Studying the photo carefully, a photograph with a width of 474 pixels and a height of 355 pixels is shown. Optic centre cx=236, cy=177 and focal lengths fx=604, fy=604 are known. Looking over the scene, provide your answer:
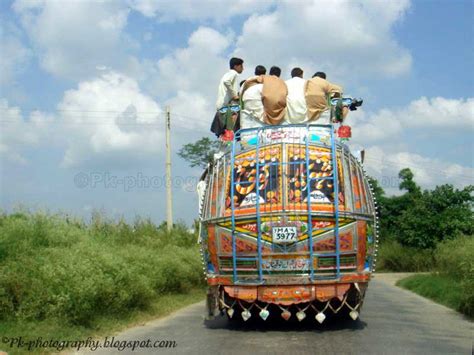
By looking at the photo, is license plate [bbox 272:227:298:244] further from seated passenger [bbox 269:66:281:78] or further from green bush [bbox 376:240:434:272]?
green bush [bbox 376:240:434:272]

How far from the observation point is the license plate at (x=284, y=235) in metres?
8.26

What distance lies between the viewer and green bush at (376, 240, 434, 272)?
31.5 meters

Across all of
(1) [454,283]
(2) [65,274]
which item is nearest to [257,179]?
(2) [65,274]

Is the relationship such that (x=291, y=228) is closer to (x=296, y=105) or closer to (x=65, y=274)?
(x=296, y=105)

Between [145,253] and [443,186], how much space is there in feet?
64.7

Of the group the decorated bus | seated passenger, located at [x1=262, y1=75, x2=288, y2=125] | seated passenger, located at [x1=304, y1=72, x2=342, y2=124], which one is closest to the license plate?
the decorated bus

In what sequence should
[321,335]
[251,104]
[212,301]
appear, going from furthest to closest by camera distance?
[251,104]
[212,301]
[321,335]

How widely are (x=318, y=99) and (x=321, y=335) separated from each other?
3710 millimetres

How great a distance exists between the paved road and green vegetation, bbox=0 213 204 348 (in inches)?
23.3

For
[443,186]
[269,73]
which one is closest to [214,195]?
[269,73]

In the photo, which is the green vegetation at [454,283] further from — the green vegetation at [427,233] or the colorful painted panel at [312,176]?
the colorful painted panel at [312,176]

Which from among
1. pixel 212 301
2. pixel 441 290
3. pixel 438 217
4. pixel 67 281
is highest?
pixel 438 217

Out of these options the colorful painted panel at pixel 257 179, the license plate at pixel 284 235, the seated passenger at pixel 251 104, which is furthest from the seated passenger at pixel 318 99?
the license plate at pixel 284 235

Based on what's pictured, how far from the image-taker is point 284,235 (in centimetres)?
828
